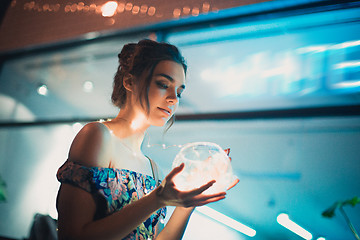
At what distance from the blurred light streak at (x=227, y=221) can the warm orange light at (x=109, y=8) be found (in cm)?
195

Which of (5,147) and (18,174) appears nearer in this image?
(18,174)

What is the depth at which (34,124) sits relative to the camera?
2.86 m

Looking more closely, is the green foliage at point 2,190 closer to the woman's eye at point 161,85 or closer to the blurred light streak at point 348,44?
the woman's eye at point 161,85

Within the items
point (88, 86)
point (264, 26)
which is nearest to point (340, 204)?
point (264, 26)

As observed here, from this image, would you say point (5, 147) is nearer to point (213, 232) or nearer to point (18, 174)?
point (18, 174)

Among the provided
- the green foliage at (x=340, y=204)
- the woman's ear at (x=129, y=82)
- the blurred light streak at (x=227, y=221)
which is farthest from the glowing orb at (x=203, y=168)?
the blurred light streak at (x=227, y=221)

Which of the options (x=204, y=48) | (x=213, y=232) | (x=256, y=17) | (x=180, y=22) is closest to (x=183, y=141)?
(x=213, y=232)

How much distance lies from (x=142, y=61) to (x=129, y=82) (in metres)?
0.13

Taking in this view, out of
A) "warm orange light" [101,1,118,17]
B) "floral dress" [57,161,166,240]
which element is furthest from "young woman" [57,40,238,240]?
"warm orange light" [101,1,118,17]

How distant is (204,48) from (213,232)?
1.55 meters

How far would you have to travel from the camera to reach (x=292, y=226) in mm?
1588

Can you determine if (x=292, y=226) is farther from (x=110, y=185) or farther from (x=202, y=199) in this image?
(x=110, y=185)

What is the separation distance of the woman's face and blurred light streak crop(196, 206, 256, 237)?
3.07 feet

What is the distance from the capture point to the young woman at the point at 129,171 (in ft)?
2.71
